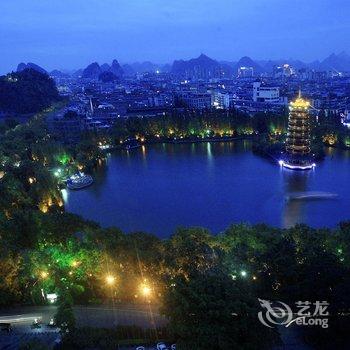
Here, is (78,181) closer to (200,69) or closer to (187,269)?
(187,269)

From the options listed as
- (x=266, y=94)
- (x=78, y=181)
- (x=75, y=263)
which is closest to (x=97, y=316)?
(x=75, y=263)

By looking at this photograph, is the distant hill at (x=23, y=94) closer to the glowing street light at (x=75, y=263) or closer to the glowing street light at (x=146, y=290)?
the glowing street light at (x=75, y=263)

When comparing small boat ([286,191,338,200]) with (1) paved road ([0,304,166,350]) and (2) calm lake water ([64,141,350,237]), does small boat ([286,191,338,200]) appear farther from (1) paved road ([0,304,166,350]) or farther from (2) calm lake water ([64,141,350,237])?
(1) paved road ([0,304,166,350])

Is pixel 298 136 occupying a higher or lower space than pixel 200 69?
lower

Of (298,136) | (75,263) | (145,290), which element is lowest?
(145,290)

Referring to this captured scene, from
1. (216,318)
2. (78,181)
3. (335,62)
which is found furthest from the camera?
(335,62)

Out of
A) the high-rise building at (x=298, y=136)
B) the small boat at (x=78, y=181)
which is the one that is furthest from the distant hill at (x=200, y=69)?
the small boat at (x=78, y=181)
